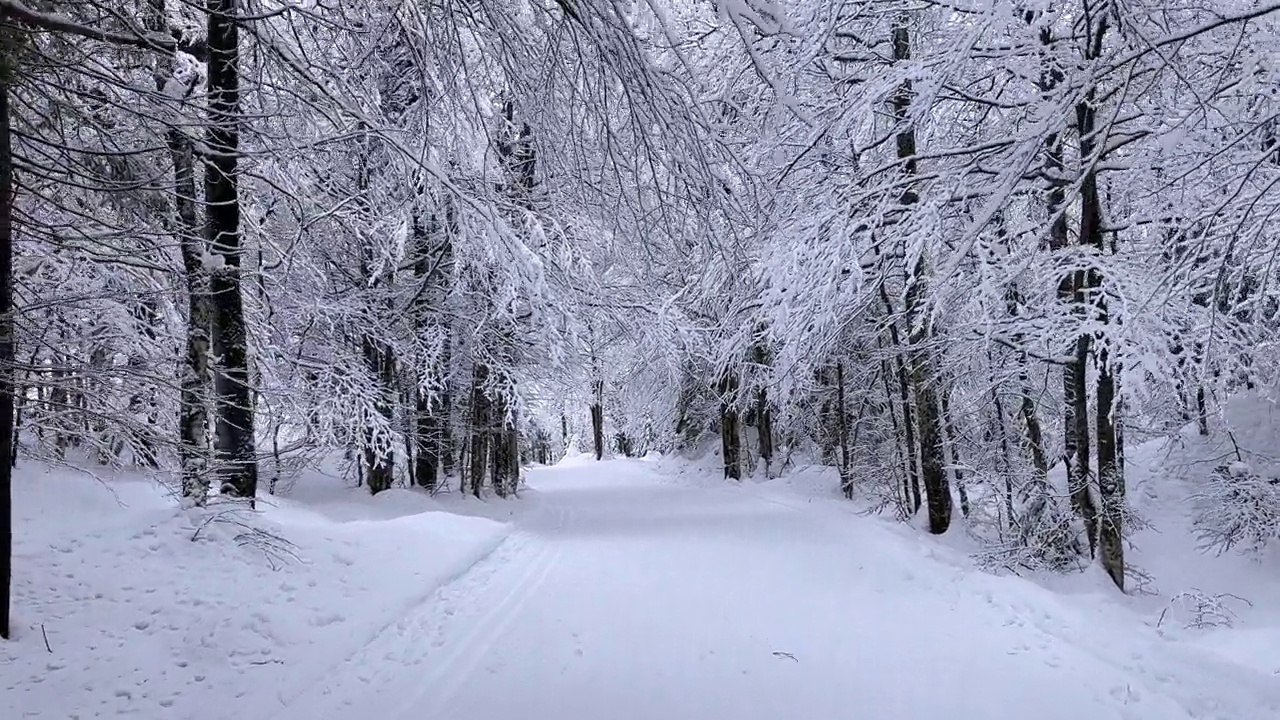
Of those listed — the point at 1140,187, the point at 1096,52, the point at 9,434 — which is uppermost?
the point at 1096,52

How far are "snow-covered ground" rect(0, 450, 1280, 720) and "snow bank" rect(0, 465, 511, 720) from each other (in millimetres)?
21

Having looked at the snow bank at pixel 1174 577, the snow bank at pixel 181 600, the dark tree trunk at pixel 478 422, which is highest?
the dark tree trunk at pixel 478 422

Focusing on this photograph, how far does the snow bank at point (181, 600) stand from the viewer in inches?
181

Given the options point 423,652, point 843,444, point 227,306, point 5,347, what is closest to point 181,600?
point 423,652

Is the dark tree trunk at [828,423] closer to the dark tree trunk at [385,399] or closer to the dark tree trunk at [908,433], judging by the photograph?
the dark tree trunk at [908,433]

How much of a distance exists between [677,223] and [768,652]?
3.55 metres

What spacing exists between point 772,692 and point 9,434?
5151 mm

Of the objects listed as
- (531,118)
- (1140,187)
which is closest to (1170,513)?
(1140,187)

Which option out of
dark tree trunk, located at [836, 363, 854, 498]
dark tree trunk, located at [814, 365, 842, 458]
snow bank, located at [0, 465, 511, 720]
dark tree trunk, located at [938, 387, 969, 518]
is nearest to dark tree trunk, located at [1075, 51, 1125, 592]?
dark tree trunk, located at [938, 387, 969, 518]

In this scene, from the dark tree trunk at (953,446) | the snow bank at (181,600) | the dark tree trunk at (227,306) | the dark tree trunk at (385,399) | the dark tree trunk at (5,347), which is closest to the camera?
the snow bank at (181,600)

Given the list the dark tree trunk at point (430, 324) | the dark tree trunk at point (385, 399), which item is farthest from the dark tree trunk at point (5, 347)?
the dark tree trunk at point (430, 324)

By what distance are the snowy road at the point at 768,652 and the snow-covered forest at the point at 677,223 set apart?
2.50ft

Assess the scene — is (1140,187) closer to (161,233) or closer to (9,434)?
(161,233)

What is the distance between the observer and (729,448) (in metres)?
23.8
